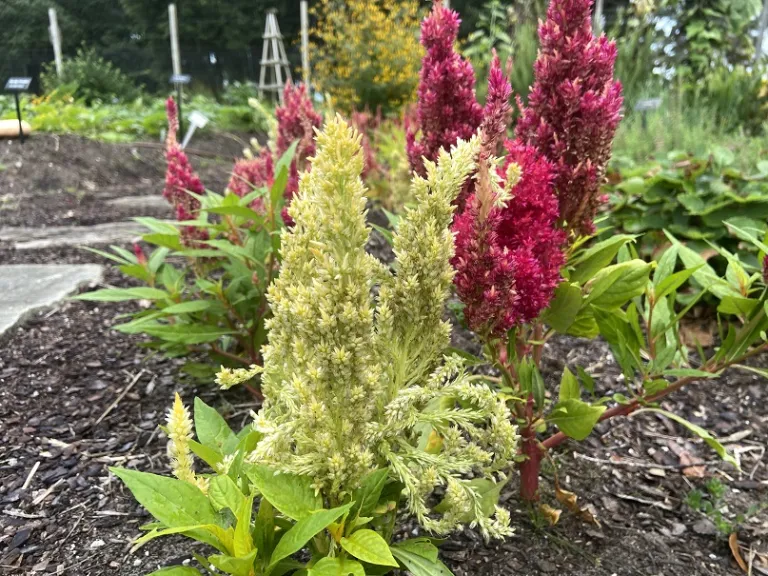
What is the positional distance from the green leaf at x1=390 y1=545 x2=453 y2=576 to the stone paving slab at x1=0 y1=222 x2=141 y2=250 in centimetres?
347

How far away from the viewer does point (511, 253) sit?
4.28ft

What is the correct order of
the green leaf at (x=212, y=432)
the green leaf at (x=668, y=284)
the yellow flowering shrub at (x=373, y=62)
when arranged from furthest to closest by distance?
the yellow flowering shrub at (x=373, y=62), the green leaf at (x=668, y=284), the green leaf at (x=212, y=432)

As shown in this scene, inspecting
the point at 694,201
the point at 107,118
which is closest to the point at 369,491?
the point at 694,201

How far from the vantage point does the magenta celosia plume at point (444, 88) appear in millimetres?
1648

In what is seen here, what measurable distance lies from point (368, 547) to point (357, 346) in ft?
1.17

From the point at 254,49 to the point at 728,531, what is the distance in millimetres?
20275

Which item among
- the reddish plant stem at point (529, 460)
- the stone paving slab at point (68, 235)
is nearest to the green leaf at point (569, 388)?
the reddish plant stem at point (529, 460)

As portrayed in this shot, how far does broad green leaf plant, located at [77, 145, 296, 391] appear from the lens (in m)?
2.00

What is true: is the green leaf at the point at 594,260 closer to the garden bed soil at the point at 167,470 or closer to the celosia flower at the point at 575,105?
→ the celosia flower at the point at 575,105

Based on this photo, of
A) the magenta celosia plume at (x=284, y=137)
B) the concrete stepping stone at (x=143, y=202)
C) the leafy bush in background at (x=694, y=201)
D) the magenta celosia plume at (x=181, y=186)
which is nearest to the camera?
the magenta celosia plume at (x=181, y=186)

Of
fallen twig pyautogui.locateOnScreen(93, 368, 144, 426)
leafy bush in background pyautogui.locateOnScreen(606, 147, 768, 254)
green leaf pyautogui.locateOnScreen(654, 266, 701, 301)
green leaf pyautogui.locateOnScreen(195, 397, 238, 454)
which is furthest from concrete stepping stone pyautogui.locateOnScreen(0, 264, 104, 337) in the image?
leafy bush in background pyautogui.locateOnScreen(606, 147, 768, 254)

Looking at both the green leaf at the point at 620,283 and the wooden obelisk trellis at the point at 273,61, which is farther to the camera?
the wooden obelisk trellis at the point at 273,61

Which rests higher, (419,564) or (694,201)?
(694,201)

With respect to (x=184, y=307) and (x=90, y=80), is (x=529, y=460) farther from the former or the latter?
(x=90, y=80)
